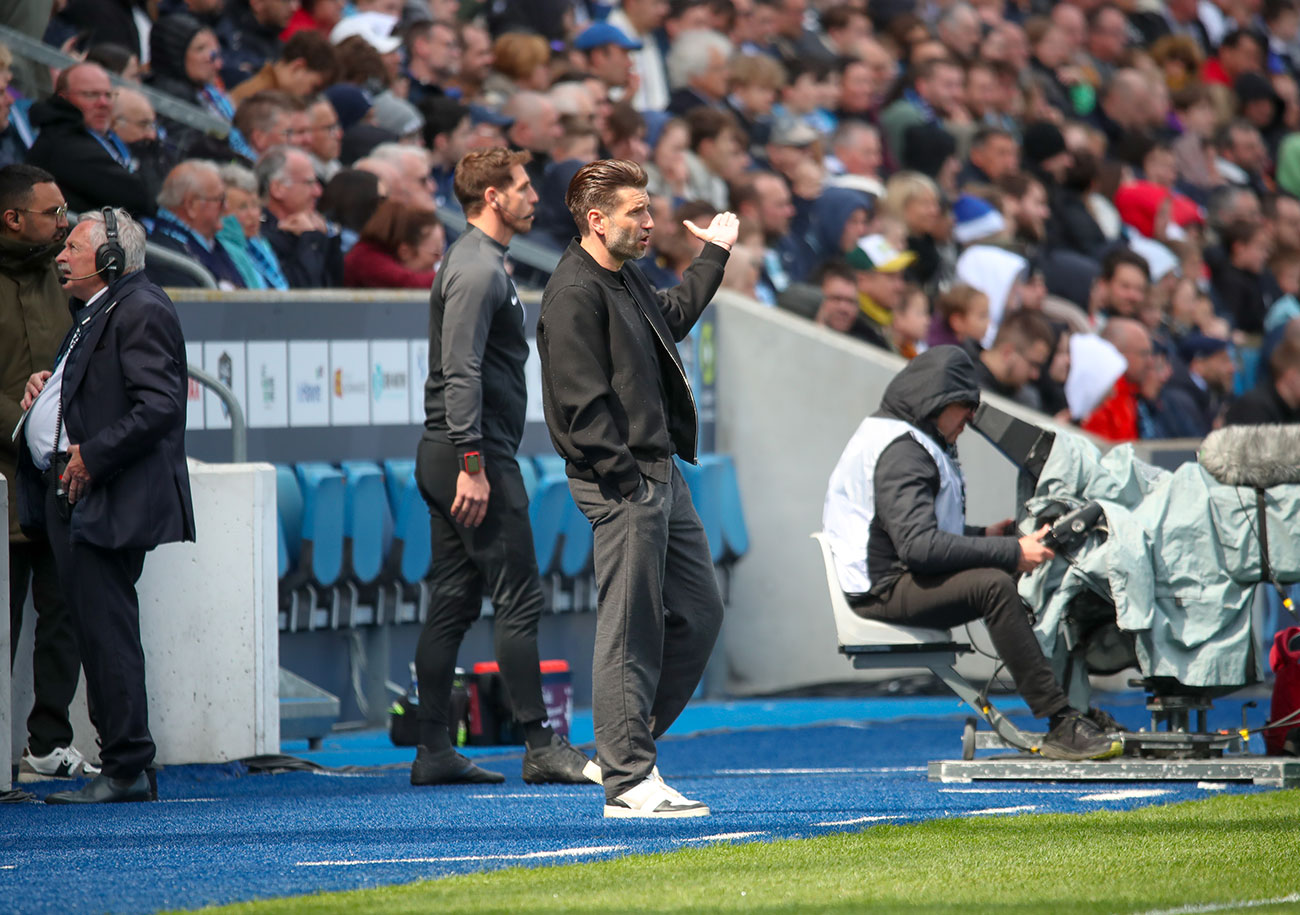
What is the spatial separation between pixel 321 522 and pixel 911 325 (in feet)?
14.6

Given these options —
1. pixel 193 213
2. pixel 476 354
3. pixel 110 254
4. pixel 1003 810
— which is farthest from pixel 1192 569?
pixel 193 213

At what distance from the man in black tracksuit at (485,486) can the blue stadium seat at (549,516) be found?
2952 mm

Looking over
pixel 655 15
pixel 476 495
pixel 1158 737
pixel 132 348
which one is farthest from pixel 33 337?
pixel 655 15

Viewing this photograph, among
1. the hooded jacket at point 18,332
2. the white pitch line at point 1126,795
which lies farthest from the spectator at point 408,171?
the white pitch line at point 1126,795

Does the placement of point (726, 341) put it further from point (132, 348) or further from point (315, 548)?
point (132, 348)

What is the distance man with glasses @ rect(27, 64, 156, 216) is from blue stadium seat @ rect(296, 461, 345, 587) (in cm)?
145

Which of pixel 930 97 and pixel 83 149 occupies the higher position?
pixel 930 97

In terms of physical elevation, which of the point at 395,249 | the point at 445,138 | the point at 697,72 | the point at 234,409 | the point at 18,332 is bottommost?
the point at 234,409

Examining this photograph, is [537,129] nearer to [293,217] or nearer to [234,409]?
[293,217]

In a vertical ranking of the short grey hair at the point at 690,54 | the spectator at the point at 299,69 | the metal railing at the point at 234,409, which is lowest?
the metal railing at the point at 234,409

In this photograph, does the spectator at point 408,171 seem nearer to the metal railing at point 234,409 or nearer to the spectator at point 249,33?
the spectator at point 249,33

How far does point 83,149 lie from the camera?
966 centimetres

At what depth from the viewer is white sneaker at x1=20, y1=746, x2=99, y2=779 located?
798 centimetres

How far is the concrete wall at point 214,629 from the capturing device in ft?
27.4
